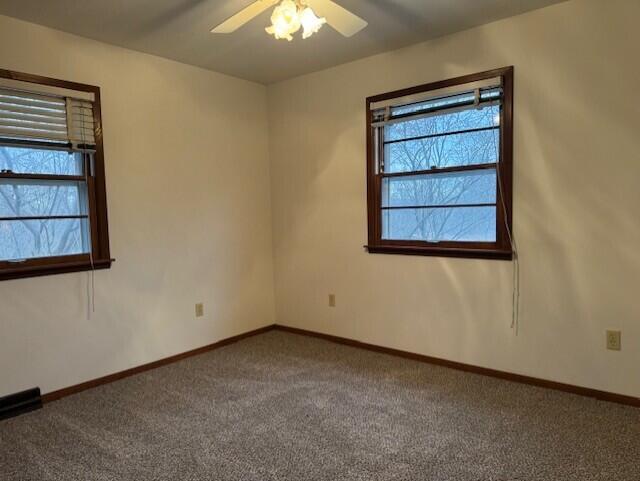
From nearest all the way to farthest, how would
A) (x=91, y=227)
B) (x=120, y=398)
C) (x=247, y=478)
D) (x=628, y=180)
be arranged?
(x=247, y=478) → (x=628, y=180) → (x=120, y=398) → (x=91, y=227)

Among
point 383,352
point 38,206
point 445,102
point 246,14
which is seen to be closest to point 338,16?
point 246,14

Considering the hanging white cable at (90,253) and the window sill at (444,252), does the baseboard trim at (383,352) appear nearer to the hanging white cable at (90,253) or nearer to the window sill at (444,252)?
the hanging white cable at (90,253)

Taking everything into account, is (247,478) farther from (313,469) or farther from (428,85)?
(428,85)

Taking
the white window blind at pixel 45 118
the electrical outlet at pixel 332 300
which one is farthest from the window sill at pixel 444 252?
the white window blind at pixel 45 118

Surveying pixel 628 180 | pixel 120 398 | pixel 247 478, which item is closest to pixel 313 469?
pixel 247 478

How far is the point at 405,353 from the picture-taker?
351 cm

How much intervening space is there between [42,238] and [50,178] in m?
0.38

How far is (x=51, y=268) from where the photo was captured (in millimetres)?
2844

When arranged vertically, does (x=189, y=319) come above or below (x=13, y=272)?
below

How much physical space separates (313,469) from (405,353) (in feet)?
5.35

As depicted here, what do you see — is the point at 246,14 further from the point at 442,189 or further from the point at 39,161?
the point at 442,189

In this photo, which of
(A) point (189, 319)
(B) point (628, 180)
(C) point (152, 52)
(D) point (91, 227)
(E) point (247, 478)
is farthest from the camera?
(A) point (189, 319)

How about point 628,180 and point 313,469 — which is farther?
point 628,180

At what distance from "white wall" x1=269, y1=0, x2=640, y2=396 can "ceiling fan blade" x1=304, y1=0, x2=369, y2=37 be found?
115cm
